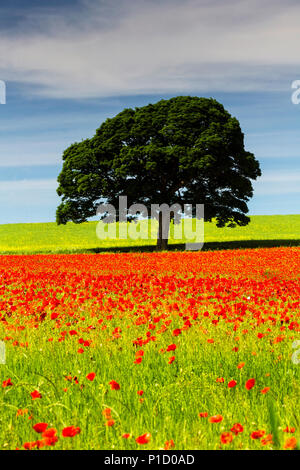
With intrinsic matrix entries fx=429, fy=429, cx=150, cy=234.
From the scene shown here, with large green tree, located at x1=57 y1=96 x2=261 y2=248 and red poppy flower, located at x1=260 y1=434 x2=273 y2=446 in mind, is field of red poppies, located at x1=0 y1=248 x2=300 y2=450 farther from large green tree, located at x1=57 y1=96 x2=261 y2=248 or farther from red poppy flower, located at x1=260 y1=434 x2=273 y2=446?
large green tree, located at x1=57 y1=96 x2=261 y2=248

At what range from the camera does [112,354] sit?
17.9 ft

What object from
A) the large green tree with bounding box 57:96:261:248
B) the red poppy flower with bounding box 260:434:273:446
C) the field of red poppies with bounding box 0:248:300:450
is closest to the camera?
the red poppy flower with bounding box 260:434:273:446

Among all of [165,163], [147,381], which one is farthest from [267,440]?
[165,163]

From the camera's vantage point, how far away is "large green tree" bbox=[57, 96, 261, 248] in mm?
31766

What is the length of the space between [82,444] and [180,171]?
101 feet

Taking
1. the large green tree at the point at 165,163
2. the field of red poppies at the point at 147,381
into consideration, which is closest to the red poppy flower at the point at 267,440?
the field of red poppies at the point at 147,381

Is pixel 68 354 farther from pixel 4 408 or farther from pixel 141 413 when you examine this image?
pixel 141 413

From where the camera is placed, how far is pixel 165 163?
32188mm

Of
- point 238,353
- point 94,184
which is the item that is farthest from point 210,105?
point 238,353

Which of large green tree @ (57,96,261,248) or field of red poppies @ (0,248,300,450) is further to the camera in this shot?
large green tree @ (57,96,261,248)

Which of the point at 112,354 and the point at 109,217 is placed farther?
the point at 109,217

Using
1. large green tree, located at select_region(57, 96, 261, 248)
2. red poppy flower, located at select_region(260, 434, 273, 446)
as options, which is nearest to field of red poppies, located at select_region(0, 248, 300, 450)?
red poppy flower, located at select_region(260, 434, 273, 446)

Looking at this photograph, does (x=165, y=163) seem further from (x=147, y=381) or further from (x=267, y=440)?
(x=267, y=440)

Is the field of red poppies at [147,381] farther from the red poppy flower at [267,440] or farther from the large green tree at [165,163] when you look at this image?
the large green tree at [165,163]
